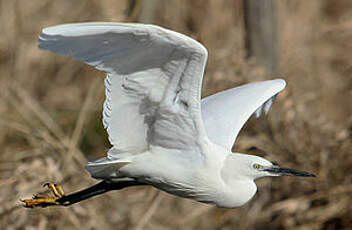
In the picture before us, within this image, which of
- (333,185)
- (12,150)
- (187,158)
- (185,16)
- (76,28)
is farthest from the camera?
(185,16)

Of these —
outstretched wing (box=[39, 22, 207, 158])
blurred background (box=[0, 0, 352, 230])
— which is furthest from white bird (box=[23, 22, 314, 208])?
blurred background (box=[0, 0, 352, 230])

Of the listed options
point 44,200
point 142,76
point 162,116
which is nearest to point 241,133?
point 44,200

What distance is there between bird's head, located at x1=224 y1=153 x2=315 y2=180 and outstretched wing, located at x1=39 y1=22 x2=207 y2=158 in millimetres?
271

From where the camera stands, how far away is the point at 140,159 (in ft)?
11.8

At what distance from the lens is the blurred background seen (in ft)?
15.9

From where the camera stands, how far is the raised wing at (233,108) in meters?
3.87

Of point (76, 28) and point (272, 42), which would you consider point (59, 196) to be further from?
point (272, 42)

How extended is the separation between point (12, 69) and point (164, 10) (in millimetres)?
1706

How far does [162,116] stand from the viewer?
11.0 ft

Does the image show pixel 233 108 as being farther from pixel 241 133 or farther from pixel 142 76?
pixel 241 133

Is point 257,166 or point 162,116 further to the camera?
point 257,166

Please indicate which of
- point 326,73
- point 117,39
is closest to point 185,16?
point 326,73

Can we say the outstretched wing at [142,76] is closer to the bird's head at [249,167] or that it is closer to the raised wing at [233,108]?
the bird's head at [249,167]

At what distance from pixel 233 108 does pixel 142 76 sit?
41.2 inches
